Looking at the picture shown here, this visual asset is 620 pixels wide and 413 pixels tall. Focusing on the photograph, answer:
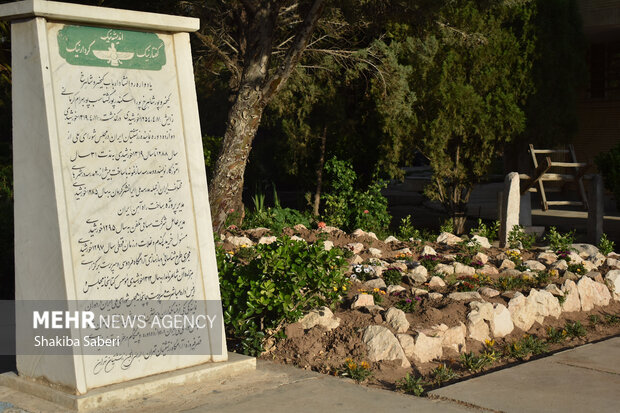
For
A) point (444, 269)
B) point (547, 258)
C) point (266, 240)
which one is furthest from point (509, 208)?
point (266, 240)

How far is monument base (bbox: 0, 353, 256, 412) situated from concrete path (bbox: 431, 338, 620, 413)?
144 centimetres

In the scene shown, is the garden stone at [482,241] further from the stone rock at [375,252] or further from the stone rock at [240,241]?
the stone rock at [240,241]

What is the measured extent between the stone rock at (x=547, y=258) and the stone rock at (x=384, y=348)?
3505 millimetres

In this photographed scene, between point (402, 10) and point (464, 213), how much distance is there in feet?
11.8

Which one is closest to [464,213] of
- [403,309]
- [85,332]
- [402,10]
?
[402,10]

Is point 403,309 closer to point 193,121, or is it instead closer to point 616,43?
point 193,121

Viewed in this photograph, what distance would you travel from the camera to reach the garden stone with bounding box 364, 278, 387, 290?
7.19 meters

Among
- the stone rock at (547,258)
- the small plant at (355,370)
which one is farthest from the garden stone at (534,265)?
the small plant at (355,370)

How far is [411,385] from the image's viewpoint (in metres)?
5.11

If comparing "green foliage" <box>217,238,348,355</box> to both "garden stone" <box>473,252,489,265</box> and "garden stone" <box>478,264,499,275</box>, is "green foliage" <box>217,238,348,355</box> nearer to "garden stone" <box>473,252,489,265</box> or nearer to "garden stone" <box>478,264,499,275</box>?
"garden stone" <box>478,264,499,275</box>

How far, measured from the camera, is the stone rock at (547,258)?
343 inches

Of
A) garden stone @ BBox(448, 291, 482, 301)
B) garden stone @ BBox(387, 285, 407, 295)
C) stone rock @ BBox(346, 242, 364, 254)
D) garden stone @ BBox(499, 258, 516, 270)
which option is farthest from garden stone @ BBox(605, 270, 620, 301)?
stone rock @ BBox(346, 242, 364, 254)

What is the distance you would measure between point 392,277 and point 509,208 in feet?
10.4

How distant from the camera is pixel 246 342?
232 inches
